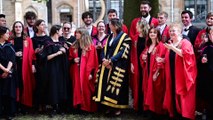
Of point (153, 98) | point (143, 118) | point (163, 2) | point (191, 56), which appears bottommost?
point (143, 118)

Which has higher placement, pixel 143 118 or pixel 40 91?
pixel 40 91

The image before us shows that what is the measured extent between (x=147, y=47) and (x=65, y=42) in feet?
5.64

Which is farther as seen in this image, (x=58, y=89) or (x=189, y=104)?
(x=58, y=89)

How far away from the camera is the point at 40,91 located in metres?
7.89

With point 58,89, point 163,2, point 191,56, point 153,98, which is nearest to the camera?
point 191,56

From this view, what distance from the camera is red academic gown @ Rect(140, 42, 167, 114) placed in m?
7.07

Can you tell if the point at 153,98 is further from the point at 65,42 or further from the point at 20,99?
the point at 20,99

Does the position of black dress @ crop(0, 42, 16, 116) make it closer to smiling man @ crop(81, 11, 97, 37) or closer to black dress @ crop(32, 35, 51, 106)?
black dress @ crop(32, 35, 51, 106)

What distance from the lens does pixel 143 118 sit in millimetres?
7574

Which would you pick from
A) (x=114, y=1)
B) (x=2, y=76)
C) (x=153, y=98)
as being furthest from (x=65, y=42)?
(x=114, y=1)

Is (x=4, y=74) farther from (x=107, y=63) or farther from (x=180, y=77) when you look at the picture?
(x=180, y=77)

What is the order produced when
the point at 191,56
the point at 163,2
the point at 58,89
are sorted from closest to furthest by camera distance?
the point at 191,56
the point at 58,89
the point at 163,2

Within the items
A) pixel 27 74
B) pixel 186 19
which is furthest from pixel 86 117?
pixel 186 19

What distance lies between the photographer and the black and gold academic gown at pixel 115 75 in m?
7.44
